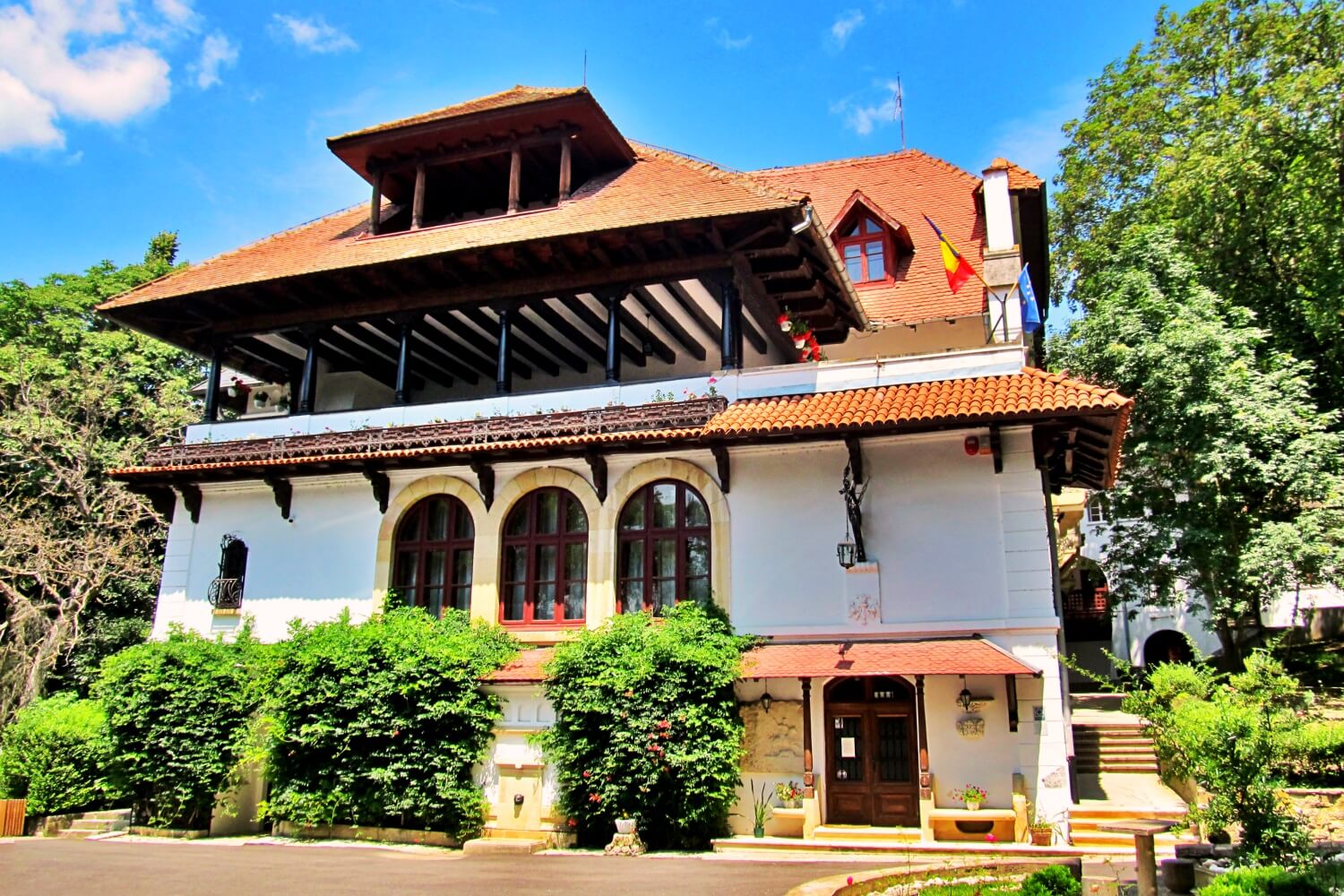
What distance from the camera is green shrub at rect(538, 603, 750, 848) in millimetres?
13359

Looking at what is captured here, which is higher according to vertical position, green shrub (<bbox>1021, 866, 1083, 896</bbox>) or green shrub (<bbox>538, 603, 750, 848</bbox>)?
green shrub (<bbox>538, 603, 750, 848</bbox>)

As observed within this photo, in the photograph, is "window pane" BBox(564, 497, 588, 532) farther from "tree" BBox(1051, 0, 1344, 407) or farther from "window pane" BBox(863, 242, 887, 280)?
"tree" BBox(1051, 0, 1344, 407)

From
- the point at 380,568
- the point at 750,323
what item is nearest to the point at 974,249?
the point at 750,323

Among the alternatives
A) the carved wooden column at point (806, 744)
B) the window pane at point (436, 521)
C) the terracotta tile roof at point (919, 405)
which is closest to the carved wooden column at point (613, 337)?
the terracotta tile roof at point (919, 405)

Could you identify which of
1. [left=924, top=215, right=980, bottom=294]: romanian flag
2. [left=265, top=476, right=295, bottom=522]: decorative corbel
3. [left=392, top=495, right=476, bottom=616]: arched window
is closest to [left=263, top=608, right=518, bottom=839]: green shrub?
[left=392, top=495, right=476, bottom=616]: arched window

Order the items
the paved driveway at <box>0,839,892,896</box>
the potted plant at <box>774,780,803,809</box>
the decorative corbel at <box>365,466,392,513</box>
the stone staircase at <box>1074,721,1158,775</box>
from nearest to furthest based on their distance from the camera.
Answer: the paved driveway at <box>0,839,892,896</box>
the potted plant at <box>774,780,803,809</box>
the decorative corbel at <box>365,466,392,513</box>
the stone staircase at <box>1074,721,1158,775</box>

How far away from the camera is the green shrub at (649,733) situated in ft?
43.8

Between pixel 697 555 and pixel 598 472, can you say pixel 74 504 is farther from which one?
pixel 697 555

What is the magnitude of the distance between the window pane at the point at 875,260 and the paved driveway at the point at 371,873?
39.3 ft

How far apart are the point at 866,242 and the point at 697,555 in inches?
321

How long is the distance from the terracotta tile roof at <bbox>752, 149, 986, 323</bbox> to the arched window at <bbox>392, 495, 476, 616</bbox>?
862 centimetres

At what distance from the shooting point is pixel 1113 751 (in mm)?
18344

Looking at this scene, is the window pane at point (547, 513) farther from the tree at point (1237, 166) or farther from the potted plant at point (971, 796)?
the tree at point (1237, 166)

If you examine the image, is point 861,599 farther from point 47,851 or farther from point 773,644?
point 47,851
